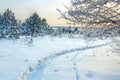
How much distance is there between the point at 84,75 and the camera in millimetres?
10711

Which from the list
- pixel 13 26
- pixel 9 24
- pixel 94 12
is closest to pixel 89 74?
pixel 94 12

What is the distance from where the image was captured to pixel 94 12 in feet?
30.9

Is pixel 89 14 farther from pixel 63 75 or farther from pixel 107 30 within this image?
pixel 63 75

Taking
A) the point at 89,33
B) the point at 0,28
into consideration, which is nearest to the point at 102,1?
the point at 89,33

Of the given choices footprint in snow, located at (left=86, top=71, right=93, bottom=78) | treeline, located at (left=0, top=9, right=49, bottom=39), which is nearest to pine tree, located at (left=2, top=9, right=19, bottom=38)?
treeline, located at (left=0, top=9, right=49, bottom=39)

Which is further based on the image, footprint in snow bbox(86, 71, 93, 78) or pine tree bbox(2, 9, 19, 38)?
pine tree bbox(2, 9, 19, 38)

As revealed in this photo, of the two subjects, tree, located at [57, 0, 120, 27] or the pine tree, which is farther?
the pine tree

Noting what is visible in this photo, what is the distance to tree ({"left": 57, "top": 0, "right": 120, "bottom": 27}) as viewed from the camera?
930cm

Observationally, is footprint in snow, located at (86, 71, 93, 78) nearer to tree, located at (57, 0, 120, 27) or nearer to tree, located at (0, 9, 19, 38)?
tree, located at (57, 0, 120, 27)

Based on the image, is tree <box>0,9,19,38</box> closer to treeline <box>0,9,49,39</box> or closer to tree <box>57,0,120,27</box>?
treeline <box>0,9,49,39</box>

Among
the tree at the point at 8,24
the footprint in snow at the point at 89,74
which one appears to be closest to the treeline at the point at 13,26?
the tree at the point at 8,24

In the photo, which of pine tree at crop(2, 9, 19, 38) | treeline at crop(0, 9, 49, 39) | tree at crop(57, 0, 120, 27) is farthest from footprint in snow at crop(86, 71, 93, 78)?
pine tree at crop(2, 9, 19, 38)

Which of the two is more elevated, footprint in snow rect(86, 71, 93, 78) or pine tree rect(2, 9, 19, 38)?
pine tree rect(2, 9, 19, 38)

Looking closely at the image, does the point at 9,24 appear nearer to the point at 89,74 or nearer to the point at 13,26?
the point at 13,26
